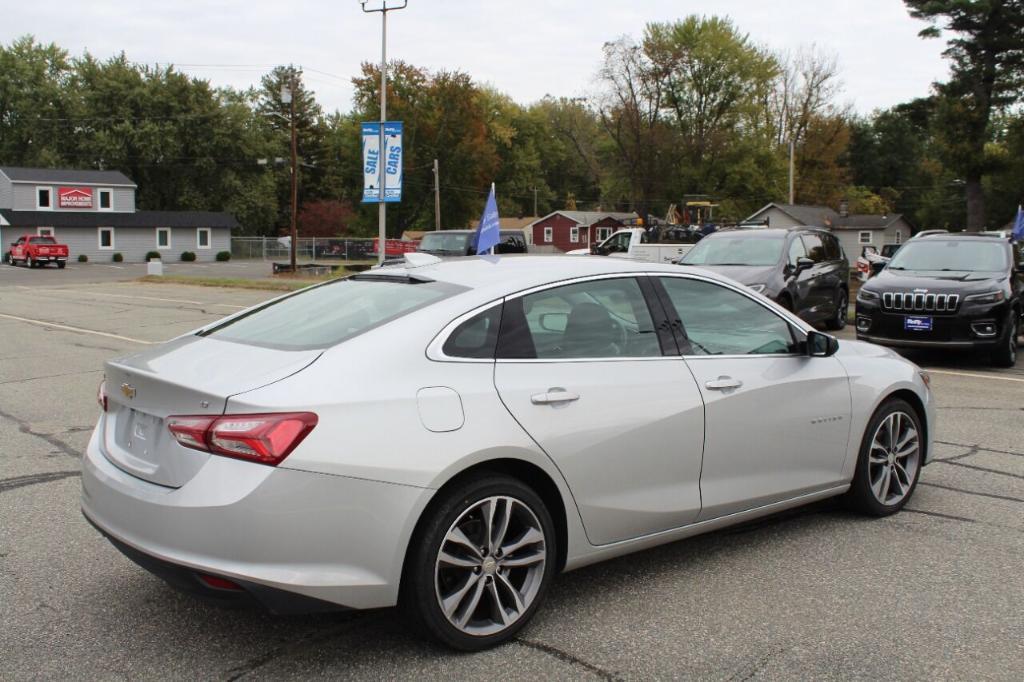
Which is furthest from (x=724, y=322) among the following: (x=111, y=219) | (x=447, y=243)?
(x=111, y=219)

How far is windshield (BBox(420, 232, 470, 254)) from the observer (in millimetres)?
25594

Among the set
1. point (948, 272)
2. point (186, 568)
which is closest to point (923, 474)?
point (186, 568)

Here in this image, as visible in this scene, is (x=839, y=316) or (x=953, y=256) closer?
(x=953, y=256)

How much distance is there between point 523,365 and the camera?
12.2ft

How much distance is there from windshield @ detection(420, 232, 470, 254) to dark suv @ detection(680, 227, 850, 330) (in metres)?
11.1

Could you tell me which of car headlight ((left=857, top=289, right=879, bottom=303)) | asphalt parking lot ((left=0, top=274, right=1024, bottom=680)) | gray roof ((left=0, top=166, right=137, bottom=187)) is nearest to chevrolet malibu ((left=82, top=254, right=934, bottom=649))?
asphalt parking lot ((left=0, top=274, right=1024, bottom=680))

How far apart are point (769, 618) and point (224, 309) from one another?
63.7 feet

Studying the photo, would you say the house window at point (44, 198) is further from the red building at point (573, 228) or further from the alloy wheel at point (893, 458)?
the alloy wheel at point (893, 458)

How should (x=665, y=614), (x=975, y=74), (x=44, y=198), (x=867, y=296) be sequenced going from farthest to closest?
1. (x=44, y=198)
2. (x=975, y=74)
3. (x=867, y=296)
4. (x=665, y=614)

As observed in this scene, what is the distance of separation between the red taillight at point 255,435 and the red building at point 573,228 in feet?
277

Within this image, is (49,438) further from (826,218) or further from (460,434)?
(826,218)

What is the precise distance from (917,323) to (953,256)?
1.90 m

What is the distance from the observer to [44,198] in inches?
2554

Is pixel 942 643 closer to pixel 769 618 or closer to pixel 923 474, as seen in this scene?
pixel 769 618
